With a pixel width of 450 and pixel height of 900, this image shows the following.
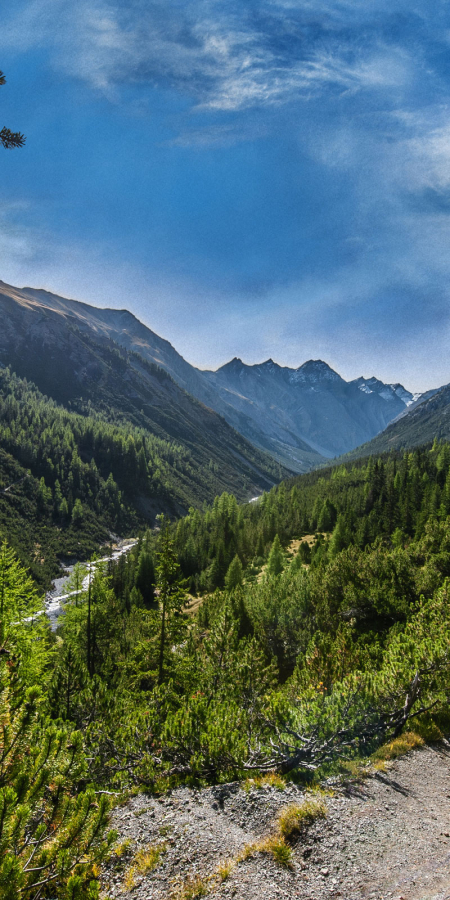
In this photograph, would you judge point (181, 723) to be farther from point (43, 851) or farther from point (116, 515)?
point (116, 515)

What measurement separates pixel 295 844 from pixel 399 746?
6766 millimetres

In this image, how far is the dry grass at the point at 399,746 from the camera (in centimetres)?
1371

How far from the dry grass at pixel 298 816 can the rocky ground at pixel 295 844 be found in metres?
0.17

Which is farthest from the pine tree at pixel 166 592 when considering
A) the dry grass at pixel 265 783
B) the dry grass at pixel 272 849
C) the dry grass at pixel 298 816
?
the dry grass at pixel 272 849

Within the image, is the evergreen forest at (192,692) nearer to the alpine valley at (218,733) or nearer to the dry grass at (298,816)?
the alpine valley at (218,733)

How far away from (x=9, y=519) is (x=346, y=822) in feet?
562

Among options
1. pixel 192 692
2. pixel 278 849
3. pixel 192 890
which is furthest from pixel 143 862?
pixel 192 692

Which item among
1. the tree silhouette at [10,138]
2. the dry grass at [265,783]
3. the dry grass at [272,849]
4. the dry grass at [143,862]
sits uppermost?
the tree silhouette at [10,138]

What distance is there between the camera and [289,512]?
116 meters

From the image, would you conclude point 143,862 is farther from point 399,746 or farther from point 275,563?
point 275,563

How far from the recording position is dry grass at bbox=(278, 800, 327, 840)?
32.8 ft

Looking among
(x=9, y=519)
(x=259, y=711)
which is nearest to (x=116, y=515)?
(x=9, y=519)

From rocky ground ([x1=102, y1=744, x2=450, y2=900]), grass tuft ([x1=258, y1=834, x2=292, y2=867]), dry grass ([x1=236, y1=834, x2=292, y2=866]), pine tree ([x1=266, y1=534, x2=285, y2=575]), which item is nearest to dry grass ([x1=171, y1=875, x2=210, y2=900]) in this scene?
rocky ground ([x1=102, y1=744, x2=450, y2=900])

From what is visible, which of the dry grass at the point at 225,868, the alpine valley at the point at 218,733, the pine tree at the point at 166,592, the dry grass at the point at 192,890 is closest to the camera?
the alpine valley at the point at 218,733
